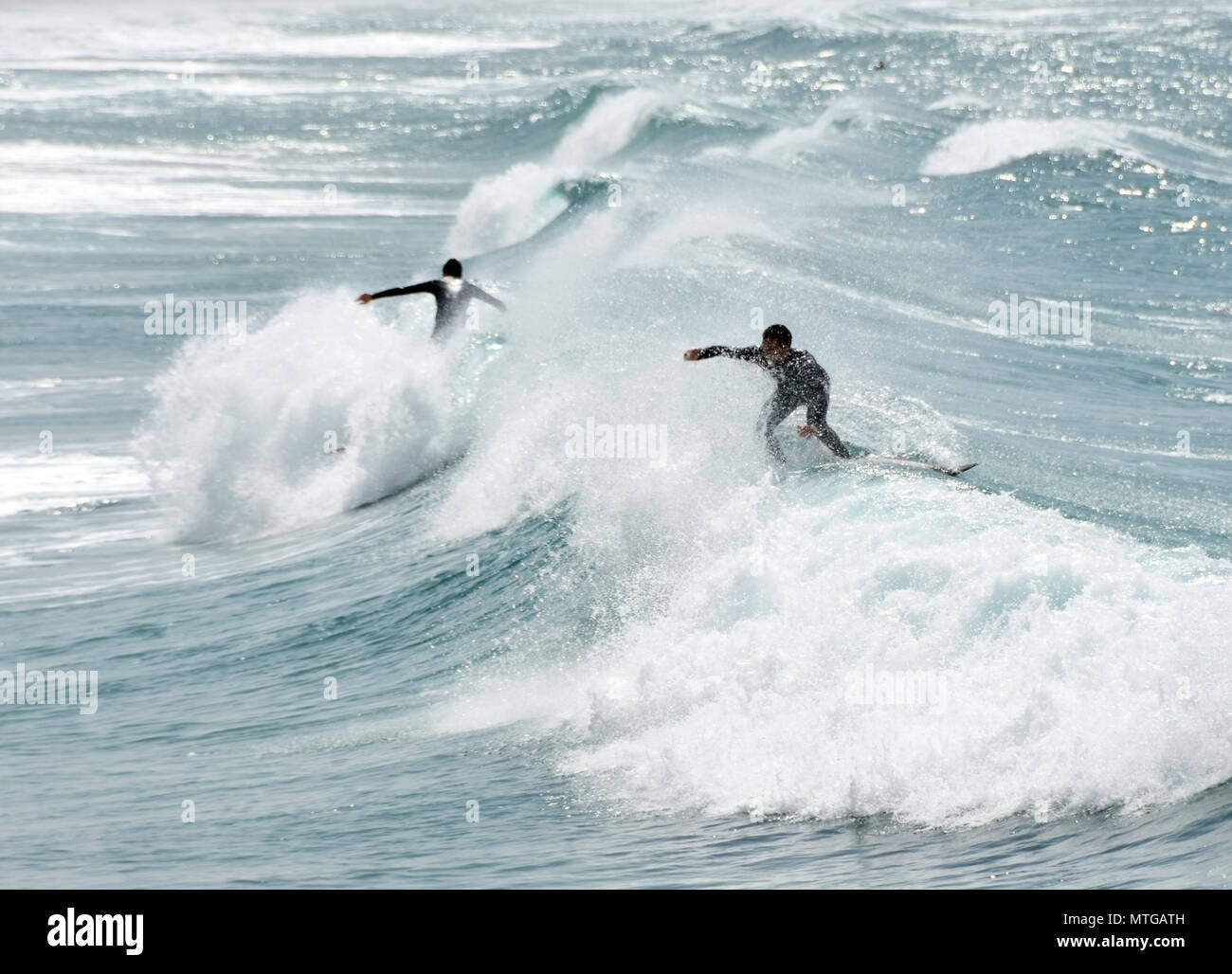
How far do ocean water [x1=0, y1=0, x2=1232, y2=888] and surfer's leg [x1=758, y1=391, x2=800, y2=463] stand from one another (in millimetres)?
182

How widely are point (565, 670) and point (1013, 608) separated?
3242mm

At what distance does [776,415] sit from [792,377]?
36 cm

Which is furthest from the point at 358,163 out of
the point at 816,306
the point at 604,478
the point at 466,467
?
the point at 604,478

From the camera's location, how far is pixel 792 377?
1208cm

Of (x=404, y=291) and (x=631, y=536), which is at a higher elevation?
(x=404, y=291)

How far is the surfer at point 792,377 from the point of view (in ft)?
38.9

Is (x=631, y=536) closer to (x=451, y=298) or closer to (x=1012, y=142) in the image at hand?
(x=451, y=298)

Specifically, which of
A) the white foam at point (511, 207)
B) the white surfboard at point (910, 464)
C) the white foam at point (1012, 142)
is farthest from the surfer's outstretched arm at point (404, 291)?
the white foam at point (1012, 142)

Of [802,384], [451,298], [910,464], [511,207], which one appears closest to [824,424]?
[802,384]

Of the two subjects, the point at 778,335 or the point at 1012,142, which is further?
the point at 1012,142

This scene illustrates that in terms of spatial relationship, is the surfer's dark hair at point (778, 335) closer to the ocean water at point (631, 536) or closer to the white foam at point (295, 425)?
the ocean water at point (631, 536)

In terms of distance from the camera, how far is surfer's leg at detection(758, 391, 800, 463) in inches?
480

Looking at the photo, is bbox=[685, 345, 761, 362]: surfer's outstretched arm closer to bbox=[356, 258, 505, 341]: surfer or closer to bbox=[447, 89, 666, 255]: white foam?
bbox=[356, 258, 505, 341]: surfer
